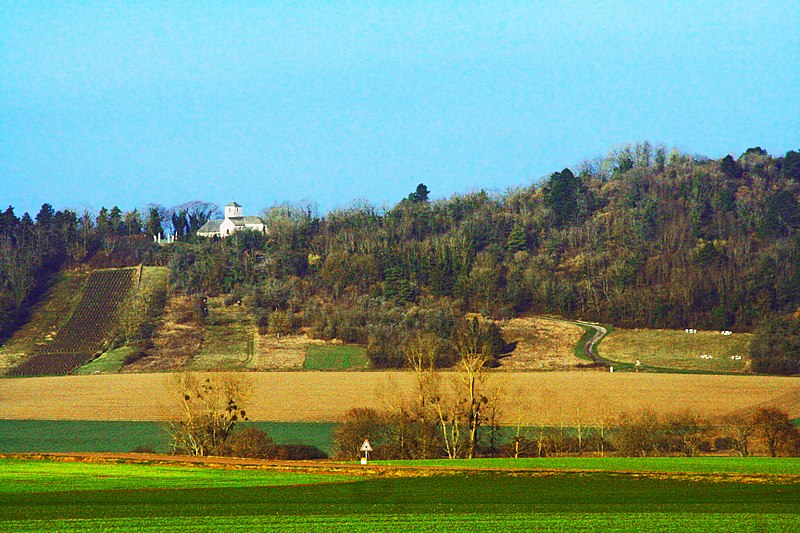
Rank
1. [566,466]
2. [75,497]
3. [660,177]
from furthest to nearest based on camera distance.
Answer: [660,177]
[566,466]
[75,497]

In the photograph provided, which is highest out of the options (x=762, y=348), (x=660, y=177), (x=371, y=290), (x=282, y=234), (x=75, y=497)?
(x=660, y=177)

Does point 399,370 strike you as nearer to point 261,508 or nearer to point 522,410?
point 522,410

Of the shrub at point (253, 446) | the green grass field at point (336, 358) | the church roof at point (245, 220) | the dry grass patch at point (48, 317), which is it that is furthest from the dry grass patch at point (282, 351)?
the church roof at point (245, 220)

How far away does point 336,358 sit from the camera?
3829 inches

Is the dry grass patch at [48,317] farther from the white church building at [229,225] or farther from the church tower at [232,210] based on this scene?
the church tower at [232,210]

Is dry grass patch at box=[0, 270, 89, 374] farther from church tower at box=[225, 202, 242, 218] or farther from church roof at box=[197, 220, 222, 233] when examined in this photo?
church tower at box=[225, 202, 242, 218]

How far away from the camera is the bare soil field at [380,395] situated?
220 ft

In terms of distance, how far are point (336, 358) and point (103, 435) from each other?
38.2 metres

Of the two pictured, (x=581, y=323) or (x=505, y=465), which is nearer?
(x=505, y=465)

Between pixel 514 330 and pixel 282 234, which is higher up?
pixel 282 234

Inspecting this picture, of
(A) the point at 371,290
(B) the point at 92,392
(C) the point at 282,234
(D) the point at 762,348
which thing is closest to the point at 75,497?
(B) the point at 92,392

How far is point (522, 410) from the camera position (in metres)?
65.6

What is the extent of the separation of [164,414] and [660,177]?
11029 cm

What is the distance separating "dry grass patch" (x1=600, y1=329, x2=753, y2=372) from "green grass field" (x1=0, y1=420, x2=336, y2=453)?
37732mm
